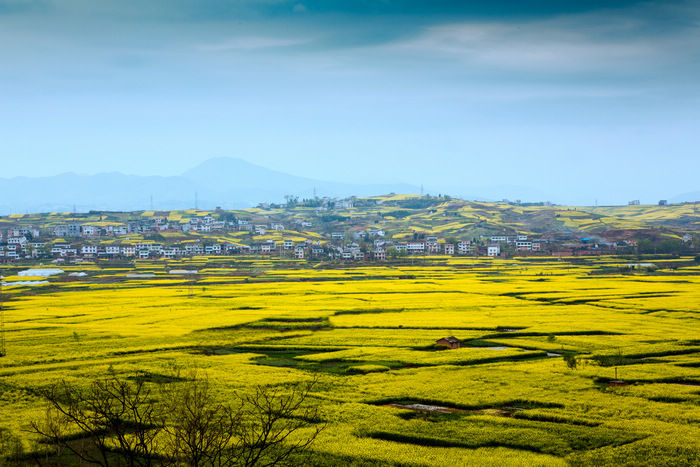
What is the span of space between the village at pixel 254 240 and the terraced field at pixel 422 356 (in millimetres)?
33620

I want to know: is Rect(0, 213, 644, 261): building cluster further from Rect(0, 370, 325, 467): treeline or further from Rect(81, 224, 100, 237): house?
Rect(0, 370, 325, 467): treeline

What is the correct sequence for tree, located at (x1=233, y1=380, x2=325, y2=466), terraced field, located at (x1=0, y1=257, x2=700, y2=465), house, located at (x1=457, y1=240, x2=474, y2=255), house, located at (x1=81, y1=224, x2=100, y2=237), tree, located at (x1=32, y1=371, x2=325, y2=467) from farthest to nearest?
house, located at (x1=81, y1=224, x2=100, y2=237), house, located at (x1=457, y1=240, x2=474, y2=255), terraced field, located at (x1=0, y1=257, x2=700, y2=465), tree, located at (x1=233, y1=380, x2=325, y2=466), tree, located at (x1=32, y1=371, x2=325, y2=467)

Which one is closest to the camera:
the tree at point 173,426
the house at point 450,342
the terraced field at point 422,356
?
the tree at point 173,426

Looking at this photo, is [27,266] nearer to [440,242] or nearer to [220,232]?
[220,232]

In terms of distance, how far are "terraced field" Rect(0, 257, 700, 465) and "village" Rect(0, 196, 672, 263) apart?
33.6 metres

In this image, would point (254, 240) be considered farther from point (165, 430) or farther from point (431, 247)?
point (165, 430)

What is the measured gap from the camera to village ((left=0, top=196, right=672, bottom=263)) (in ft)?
300

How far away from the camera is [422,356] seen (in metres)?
27.5

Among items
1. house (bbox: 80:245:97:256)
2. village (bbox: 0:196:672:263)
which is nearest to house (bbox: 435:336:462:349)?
village (bbox: 0:196:672:263)

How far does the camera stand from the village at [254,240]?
9138 cm

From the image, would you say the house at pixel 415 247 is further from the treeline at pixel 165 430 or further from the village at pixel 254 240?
the treeline at pixel 165 430

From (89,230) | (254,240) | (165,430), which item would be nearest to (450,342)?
(165,430)

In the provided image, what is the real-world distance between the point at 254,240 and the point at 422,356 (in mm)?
82967

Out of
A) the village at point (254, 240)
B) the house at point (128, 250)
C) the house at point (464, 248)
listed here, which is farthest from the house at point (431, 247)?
the house at point (128, 250)
